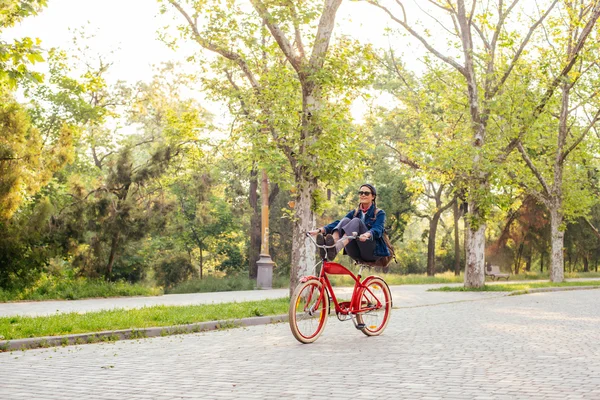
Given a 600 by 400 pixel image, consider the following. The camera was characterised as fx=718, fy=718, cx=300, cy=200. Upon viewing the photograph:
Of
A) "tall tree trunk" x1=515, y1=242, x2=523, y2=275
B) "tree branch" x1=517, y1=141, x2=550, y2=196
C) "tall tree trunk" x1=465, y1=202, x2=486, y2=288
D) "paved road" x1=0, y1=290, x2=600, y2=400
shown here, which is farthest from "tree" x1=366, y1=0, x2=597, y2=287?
"tall tree trunk" x1=515, y1=242, x2=523, y2=275

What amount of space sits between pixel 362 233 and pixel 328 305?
1097 millimetres

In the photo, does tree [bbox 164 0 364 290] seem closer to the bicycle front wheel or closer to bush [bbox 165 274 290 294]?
the bicycle front wheel

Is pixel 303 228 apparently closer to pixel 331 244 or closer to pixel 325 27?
pixel 325 27

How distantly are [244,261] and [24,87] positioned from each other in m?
15.6

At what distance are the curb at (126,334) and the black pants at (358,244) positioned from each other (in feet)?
11.4

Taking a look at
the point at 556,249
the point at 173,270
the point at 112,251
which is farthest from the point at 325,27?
the point at 556,249

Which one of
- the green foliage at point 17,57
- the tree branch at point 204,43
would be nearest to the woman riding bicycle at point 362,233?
the green foliage at point 17,57

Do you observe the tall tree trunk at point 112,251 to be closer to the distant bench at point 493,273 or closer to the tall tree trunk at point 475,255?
the tall tree trunk at point 475,255

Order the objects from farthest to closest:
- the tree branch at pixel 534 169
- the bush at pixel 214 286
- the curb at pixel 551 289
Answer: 1. the tree branch at pixel 534 169
2. the bush at pixel 214 286
3. the curb at pixel 551 289

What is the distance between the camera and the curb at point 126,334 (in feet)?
31.4

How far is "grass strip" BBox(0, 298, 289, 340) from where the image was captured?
10.5 metres

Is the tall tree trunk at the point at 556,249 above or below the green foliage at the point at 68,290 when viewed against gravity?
above

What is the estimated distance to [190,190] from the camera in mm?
32281

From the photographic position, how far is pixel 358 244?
988 cm
